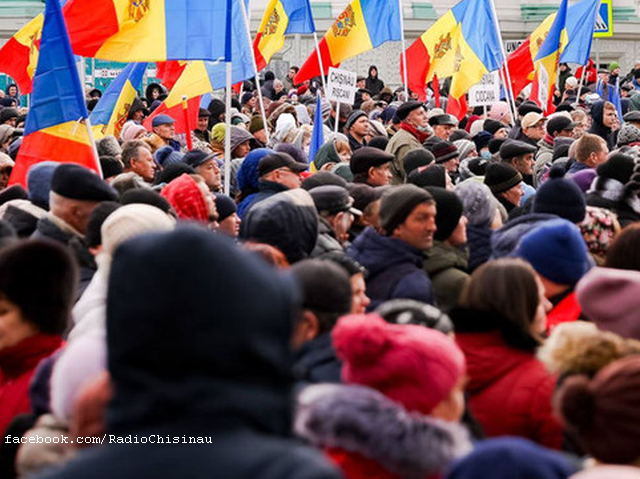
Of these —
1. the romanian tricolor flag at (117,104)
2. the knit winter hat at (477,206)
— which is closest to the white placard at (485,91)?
the romanian tricolor flag at (117,104)

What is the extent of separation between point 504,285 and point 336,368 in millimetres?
736

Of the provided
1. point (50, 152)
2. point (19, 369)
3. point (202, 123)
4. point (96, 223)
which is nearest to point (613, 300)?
point (19, 369)

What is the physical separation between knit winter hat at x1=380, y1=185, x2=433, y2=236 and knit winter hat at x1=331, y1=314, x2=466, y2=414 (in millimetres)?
2516

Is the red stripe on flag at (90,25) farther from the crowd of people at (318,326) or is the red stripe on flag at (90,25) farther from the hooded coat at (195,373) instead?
the hooded coat at (195,373)

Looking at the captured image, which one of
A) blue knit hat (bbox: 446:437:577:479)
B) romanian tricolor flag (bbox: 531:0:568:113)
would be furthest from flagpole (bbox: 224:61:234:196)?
romanian tricolor flag (bbox: 531:0:568:113)

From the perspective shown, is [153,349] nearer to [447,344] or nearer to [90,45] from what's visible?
[447,344]

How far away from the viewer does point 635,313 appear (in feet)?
12.5

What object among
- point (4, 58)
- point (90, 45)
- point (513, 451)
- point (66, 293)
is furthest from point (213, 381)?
point (4, 58)

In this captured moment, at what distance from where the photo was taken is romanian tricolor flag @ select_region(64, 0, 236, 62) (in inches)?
342

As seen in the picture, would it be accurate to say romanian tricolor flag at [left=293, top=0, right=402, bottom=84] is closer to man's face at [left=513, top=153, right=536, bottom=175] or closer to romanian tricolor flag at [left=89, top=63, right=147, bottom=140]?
romanian tricolor flag at [left=89, top=63, right=147, bottom=140]

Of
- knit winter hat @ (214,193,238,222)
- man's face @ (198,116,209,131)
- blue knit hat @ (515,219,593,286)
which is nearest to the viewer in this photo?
blue knit hat @ (515,219,593,286)

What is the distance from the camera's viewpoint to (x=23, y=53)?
1318 cm

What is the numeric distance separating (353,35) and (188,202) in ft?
24.7

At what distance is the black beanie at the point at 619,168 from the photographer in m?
7.02
